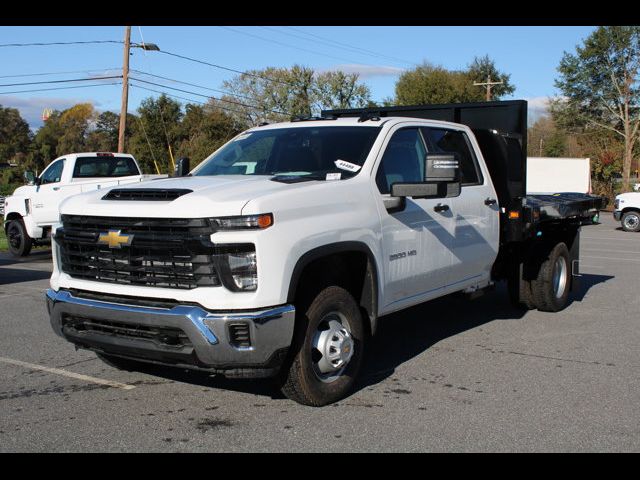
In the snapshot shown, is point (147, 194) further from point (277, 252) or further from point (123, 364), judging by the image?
point (123, 364)

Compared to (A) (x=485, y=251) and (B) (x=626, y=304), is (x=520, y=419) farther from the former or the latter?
(B) (x=626, y=304)

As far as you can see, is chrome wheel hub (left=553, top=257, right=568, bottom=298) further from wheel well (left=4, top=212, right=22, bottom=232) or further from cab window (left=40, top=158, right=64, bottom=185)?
wheel well (left=4, top=212, right=22, bottom=232)

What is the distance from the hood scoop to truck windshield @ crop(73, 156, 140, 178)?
10.6 metres

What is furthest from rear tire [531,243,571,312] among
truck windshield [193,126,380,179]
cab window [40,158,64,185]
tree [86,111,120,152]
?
tree [86,111,120,152]

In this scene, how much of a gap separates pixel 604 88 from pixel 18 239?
125 feet

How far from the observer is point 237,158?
20.3 ft

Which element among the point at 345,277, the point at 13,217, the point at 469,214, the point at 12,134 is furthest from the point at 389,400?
the point at 12,134

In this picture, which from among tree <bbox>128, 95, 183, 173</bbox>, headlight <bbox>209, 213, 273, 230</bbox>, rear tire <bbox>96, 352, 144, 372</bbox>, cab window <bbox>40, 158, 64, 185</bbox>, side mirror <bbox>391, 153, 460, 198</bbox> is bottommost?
rear tire <bbox>96, 352, 144, 372</bbox>

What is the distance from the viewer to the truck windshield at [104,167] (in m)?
15.0

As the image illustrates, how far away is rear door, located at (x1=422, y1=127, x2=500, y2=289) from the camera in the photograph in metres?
6.48

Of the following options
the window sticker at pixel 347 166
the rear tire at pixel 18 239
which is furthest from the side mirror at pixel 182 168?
the rear tire at pixel 18 239
